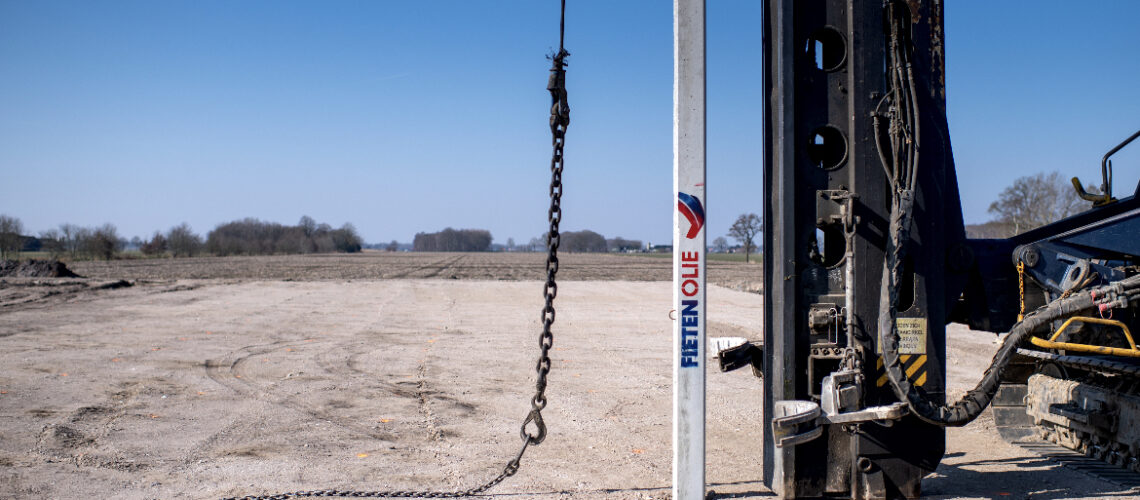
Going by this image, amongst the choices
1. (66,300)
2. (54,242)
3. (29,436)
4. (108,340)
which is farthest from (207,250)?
(29,436)

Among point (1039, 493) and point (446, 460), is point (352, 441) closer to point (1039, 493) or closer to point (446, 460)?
point (446, 460)

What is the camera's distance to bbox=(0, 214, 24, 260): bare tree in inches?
2183

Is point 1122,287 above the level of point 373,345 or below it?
above

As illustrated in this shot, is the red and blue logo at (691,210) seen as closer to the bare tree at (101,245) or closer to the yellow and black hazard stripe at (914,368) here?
the yellow and black hazard stripe at (914,368)

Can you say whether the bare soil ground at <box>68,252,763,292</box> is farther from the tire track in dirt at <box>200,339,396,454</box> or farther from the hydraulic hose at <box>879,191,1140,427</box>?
the hydraulic hose at <box>879,191,1140,427</box>

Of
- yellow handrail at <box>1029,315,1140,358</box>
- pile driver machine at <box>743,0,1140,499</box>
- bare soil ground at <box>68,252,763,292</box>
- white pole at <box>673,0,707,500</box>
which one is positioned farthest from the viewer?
bare soil ground at <box>68,252,763,292</box>

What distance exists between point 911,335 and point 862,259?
559mm

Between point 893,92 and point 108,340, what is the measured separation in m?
13.7

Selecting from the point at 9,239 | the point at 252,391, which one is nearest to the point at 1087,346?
the point at 252,391

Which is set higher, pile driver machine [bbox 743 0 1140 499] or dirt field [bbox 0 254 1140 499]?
pile driver machine [bbox 743 0 1140 499]

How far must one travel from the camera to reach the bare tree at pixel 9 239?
55.4 m

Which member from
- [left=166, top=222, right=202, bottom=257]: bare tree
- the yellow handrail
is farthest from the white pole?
[left=166, top=222, right=202, bottom=257]: bare tree

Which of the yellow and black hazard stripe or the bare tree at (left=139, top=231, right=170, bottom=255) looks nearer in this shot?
the yellow and black hazard stripe

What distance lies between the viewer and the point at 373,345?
43.0 ft
